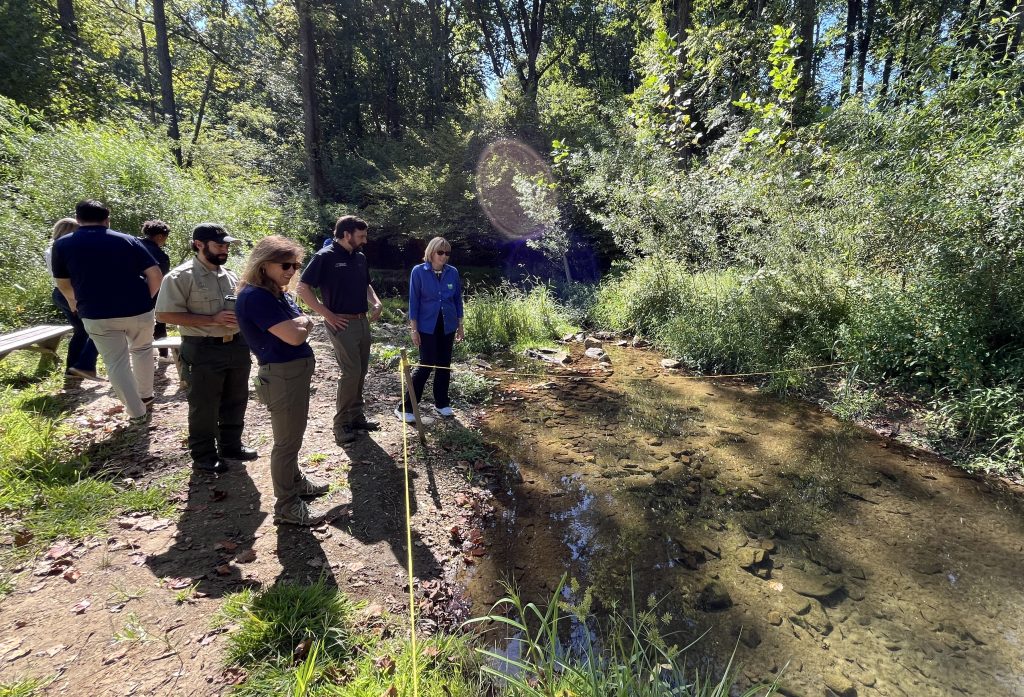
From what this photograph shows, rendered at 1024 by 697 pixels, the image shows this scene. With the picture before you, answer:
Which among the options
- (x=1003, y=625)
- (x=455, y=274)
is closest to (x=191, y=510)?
(x=455, y=274)

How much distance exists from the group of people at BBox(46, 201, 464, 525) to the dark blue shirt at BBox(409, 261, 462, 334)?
11mm

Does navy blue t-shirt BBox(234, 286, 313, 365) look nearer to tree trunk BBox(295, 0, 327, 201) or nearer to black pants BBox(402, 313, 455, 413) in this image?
black pants BBox(402, 313, 455, 413)

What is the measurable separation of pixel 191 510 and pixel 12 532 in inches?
37.0

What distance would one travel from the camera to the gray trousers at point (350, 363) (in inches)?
165

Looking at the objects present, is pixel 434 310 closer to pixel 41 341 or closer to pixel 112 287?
pixel 112 287

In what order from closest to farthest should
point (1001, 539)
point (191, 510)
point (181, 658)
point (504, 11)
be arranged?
1. point (181, 658)
2. point (191, 510)
3. point (1001, 539)
4. point (504, 11)

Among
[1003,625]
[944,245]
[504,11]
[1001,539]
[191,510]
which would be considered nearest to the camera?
[1003,625]

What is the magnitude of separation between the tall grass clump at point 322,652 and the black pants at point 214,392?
62.8 inches

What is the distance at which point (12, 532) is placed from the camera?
2.88 m

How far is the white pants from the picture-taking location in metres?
3.93

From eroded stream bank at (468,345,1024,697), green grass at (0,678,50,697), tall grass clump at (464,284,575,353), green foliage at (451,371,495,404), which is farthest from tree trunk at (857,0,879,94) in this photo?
green grass at (0,678,50,697)

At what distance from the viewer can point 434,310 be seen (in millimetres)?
4867

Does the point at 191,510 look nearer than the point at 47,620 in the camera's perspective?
No

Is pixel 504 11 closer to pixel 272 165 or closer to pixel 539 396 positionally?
pixel 272 165
